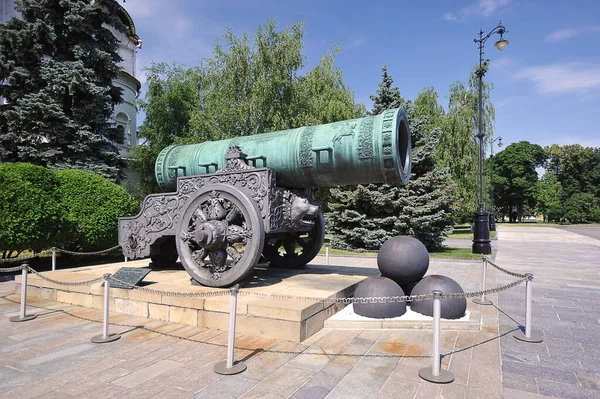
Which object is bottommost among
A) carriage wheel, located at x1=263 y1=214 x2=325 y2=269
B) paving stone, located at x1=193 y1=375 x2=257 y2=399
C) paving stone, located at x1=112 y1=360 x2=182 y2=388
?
paving stone, located at x1=112 y1=360 x2=182 y2=388

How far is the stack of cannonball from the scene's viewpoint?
4793 millimetres

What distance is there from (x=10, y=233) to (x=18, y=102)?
650 centimetres

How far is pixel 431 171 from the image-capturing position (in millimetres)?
15109

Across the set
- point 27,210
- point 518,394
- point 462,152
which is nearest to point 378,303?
point 518,394

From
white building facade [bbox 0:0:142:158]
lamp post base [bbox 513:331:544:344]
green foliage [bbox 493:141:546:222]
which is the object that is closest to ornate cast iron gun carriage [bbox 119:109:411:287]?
lamp post base [bbox 513:331:544:344]

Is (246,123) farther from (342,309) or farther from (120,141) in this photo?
(342,309)

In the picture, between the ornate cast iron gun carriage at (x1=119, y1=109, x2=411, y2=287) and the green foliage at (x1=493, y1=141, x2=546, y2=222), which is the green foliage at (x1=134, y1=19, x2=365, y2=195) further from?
the green foliage at (x1=493, y1=141, x2=546, y2=222)

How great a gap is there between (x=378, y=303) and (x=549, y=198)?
60.9 metres

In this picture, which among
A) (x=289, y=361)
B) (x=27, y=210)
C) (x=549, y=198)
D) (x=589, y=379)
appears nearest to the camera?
(x=589, y=379)

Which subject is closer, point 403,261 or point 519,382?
point 519,382

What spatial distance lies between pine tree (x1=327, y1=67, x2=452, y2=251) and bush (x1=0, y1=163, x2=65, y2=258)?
9.32 metres

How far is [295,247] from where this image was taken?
731 centimetres

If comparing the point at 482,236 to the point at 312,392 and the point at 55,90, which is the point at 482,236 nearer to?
the point at 312,392

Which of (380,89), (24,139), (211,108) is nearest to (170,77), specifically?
(211,108)
